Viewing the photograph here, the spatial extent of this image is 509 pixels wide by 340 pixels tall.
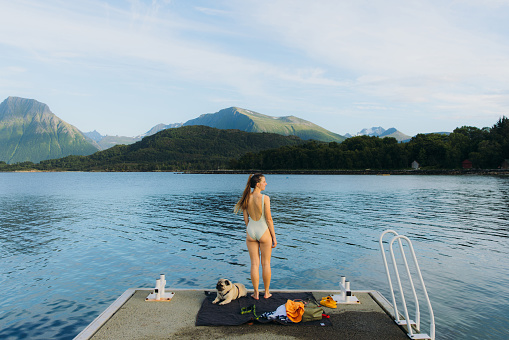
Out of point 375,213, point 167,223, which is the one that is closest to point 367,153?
point 375,213

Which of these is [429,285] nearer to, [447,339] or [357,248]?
[447,339]

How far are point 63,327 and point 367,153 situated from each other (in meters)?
201

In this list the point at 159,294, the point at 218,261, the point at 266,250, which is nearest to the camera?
the point at 266,250

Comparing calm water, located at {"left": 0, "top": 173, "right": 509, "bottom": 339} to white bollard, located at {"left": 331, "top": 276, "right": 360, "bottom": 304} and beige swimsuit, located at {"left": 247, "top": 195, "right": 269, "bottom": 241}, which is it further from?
beige swimsuit, located at {"left": 247, "top": 195, "right": 269, "bottom": 241}

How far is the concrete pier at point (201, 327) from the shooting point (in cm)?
715

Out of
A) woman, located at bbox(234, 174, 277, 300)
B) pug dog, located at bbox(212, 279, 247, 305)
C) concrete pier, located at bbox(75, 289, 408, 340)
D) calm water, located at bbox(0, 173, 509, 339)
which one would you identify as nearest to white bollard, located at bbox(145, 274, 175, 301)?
concrete pier, located at bbox(75, 289, 408, 340)

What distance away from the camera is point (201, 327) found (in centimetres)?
752

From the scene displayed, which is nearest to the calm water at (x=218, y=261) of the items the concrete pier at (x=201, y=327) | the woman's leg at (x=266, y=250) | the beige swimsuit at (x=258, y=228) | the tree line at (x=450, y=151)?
the concrete pier at (x=201, y=327)

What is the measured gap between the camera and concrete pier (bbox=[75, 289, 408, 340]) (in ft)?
23.5

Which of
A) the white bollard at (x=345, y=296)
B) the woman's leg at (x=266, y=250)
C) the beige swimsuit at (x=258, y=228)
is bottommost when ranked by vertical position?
the white bollard at (x=345, y=296)

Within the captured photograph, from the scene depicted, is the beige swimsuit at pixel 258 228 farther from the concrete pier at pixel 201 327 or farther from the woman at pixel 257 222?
the concrete pier at pixel 201 327

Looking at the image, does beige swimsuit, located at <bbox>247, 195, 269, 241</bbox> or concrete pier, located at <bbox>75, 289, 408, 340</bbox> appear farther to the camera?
beige swimsuit, located at <bbox>247, 195, 269, 241</bbox>

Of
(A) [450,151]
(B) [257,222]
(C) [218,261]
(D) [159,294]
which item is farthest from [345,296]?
(A) [450,151]

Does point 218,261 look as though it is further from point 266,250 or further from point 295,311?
point 295,311
